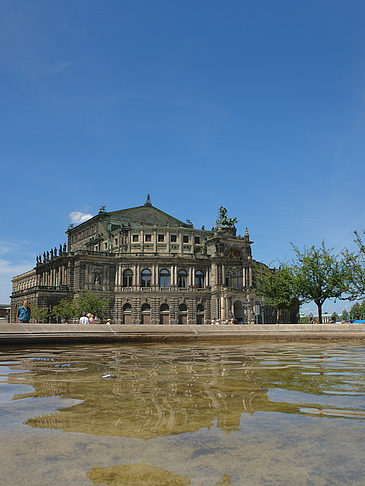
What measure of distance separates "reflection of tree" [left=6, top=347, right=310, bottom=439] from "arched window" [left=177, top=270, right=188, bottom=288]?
221 ft

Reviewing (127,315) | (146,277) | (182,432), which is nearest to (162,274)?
(146,277)

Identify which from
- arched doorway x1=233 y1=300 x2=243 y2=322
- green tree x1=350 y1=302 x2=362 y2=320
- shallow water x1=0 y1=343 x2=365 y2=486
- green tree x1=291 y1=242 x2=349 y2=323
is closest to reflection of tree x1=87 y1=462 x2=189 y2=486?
shallow water x1=0 y1=343 x2=365 y2=486

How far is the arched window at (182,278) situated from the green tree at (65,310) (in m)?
18.7

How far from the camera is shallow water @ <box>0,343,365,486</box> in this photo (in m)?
2.65

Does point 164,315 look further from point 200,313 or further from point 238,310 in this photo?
point 238,310

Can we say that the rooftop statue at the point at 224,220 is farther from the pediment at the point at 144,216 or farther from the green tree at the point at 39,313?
the green tree at the point at 39,313

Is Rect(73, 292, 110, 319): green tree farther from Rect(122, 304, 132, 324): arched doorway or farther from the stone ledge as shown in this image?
the stone ledge

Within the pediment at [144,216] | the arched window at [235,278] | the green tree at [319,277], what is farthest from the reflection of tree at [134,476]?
the pediment at [144,216]

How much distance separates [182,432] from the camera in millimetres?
3473

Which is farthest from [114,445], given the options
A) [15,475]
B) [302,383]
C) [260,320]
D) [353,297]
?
[260,320]

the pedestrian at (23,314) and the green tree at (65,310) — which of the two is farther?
the green tree at (65,310)

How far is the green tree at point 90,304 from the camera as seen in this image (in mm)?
65250

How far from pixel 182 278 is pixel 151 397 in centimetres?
7104

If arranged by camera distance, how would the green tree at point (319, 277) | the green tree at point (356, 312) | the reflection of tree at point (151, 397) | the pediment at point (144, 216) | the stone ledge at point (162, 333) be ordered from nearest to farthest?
the reflection of tree at point (151, 397)
the stone ledge at point (162, 333)
the green tree at point (319, 277)
the pediment at point (144, 216)
the green tree at point (356, 312)
